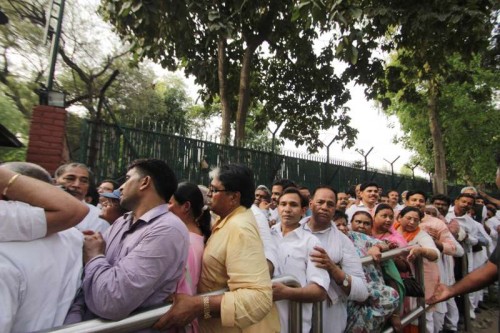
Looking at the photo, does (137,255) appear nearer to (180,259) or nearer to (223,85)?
(180,259)

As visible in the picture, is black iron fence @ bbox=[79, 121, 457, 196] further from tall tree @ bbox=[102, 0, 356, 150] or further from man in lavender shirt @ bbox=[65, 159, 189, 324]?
man in lavender shirt @ bbox=[65, 159, 189, 324]

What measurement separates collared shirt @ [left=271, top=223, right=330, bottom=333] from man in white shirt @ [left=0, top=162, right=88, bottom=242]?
1.34 metres

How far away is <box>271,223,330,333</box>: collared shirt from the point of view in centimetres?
229

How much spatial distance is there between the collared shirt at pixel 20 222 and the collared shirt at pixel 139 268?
0.27 metres

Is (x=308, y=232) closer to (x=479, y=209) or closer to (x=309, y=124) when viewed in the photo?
(x=479, y=209)

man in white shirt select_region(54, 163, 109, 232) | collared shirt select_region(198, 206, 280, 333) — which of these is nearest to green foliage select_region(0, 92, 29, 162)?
man in white shirt select_region(54, 163, 109, 232)

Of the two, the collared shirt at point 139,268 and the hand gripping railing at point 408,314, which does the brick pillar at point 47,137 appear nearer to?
the collared shirt at point 139,268

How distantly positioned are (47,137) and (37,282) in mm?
4228

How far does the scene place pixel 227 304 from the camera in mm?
1666

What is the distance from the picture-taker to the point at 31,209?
1.27m

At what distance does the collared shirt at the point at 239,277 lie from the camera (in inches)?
66.1

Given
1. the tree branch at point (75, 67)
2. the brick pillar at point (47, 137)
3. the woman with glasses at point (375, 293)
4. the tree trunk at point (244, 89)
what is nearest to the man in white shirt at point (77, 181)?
the woman with glasses at point (375, 293)

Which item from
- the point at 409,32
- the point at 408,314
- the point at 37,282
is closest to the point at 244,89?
the point at 409,32

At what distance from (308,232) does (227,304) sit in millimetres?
1168
